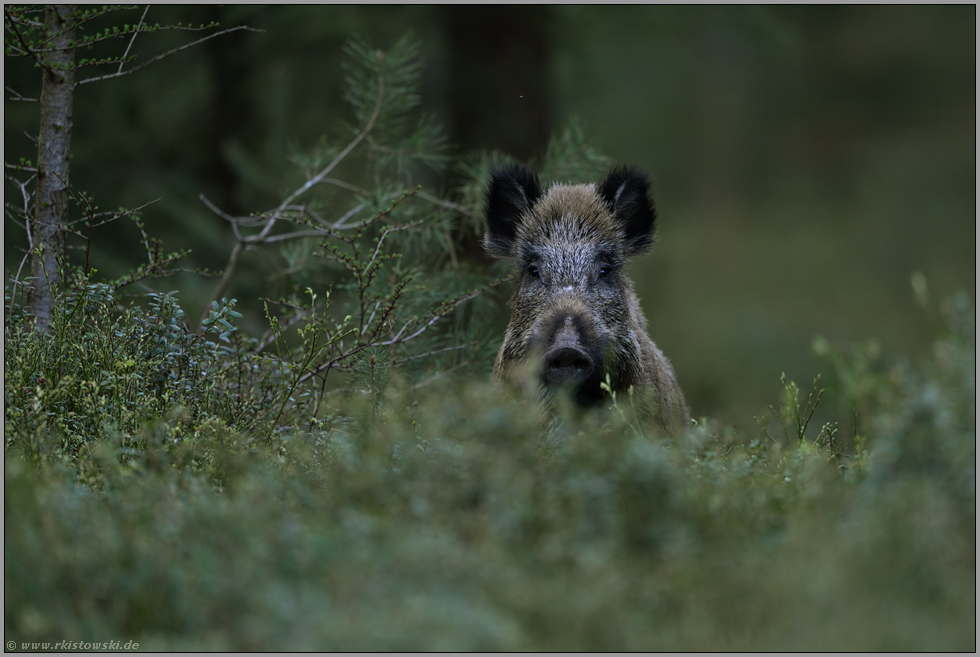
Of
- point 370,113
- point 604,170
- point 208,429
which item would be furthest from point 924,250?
point 208,429

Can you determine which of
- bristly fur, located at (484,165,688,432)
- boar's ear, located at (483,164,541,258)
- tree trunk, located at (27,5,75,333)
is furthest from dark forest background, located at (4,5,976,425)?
boar's ear, located at (483,164,541,258)

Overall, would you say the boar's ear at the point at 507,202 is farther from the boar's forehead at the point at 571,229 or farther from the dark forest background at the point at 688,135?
the dark forest background at the point at 688,135

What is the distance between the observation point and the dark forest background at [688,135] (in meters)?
9.49

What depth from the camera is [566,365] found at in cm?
467

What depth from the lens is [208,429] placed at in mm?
3990

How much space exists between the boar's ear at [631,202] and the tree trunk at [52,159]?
10.9 ft

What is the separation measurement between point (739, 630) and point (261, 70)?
946cm

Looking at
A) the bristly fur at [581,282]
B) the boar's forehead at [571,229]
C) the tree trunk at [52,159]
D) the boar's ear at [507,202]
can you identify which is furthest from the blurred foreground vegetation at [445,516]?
the boar's ear at [507,202]

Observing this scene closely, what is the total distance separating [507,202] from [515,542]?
372 centimetres

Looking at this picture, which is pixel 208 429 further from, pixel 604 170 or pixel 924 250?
pixel 924 250

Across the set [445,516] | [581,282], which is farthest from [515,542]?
[581,282]

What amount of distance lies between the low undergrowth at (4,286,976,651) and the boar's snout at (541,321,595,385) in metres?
1.11

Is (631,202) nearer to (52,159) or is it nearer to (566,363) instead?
(566,363)

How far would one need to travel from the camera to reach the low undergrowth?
7.29 feet
